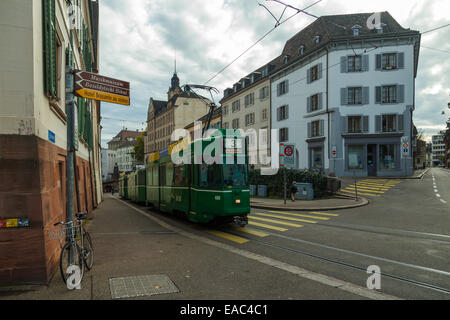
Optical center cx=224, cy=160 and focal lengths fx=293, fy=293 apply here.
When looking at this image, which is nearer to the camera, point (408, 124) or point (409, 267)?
point (409, 267)

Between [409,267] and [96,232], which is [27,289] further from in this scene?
[409,267]

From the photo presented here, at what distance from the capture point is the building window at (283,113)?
34644 millimetres

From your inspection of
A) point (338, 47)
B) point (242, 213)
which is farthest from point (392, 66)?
point (242, 213)

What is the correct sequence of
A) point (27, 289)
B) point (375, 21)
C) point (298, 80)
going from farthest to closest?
1. point (298, 80)
2. point (375, 21)
3. point (27, 289)

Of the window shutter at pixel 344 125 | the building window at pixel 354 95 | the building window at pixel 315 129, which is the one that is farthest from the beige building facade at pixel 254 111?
the building window at pixel 354 95

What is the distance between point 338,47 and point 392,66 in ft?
17.3

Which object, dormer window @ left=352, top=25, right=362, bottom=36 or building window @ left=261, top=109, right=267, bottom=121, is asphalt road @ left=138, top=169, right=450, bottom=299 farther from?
building window @ left=261, top=109, right=267, bottom=121

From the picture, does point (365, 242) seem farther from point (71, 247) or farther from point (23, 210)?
point (23, 210)

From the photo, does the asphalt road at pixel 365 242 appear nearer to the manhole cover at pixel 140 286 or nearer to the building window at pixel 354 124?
the manhole cover at pixel 140 286

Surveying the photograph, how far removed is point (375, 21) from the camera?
29.1 m

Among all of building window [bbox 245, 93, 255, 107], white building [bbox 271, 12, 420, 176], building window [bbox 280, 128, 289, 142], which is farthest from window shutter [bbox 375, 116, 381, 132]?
building window [bbox 245, 93, 255, 107]

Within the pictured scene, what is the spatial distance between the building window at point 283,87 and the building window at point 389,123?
443 inches

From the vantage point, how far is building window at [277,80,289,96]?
114 feet

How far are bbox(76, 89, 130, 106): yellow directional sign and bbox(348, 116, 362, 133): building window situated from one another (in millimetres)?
26921
